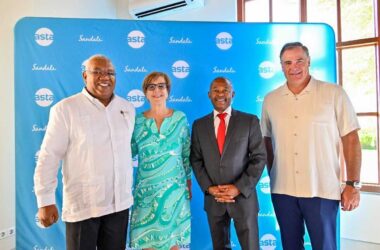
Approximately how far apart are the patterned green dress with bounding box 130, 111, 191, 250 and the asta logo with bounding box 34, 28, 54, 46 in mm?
1317

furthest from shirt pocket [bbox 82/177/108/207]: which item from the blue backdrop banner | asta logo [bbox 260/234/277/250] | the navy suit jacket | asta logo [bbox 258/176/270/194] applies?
asta logo [bbox 260/234/277/250]

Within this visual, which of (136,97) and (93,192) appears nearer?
(93,192)

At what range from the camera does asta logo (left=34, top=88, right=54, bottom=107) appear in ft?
8.32

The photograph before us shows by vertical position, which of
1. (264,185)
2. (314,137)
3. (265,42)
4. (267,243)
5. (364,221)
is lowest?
(267,243)

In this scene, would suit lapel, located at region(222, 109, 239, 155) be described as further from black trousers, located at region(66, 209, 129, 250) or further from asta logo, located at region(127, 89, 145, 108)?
asta logo, located at region(127, 89, 145, 108)

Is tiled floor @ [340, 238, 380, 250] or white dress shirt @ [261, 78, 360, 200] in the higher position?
white dress shirt @ [261, 78, 360, 200]

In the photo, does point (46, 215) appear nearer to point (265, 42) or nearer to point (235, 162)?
point (235, 162)

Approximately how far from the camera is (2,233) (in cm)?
285

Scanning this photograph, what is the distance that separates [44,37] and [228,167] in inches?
76.7

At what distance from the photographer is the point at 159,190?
1.85 metres

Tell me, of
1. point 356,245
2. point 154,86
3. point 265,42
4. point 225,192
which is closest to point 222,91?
point 154,86

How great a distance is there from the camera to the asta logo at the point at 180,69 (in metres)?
2.68

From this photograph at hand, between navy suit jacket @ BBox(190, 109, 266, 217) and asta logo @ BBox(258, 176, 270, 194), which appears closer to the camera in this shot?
navy suit jacket @ BBox(190, 109, 266, 217)

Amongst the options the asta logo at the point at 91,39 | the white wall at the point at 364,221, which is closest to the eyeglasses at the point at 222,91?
the asta logo at the point at 91,39
